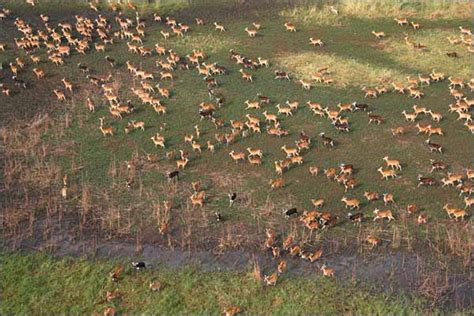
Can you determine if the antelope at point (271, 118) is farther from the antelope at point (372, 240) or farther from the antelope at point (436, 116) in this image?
the antelope at point (372, 240)

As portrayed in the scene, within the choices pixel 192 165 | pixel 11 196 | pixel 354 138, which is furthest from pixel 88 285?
pixel 354 138

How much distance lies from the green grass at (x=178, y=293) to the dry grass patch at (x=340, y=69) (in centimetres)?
1285

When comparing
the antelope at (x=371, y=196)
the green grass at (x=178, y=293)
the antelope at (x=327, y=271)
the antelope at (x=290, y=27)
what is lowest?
the green grass at (x=178, y=293)

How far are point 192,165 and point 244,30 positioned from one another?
1317 centimetres

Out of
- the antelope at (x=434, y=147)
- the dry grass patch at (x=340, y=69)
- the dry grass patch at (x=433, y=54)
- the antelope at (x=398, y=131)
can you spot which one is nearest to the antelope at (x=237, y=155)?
→ the antelope at (x=398, y=131)

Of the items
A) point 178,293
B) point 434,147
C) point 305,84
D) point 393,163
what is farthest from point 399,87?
point 178,293

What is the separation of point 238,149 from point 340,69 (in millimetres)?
8149

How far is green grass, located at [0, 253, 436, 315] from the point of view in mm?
15672

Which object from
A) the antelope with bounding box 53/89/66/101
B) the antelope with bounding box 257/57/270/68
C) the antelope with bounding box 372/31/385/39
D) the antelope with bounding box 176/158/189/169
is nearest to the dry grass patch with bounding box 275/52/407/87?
the antelope with bounding box 257/57/270/68

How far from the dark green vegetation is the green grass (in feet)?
0.37

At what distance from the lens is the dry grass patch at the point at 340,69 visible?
89.7 ft

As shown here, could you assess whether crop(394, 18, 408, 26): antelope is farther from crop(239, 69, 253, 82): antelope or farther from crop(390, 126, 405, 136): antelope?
crop(390, 126, 405, 136): antelope

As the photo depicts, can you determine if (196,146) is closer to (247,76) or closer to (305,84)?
(247,76)

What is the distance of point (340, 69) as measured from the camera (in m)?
28.3
